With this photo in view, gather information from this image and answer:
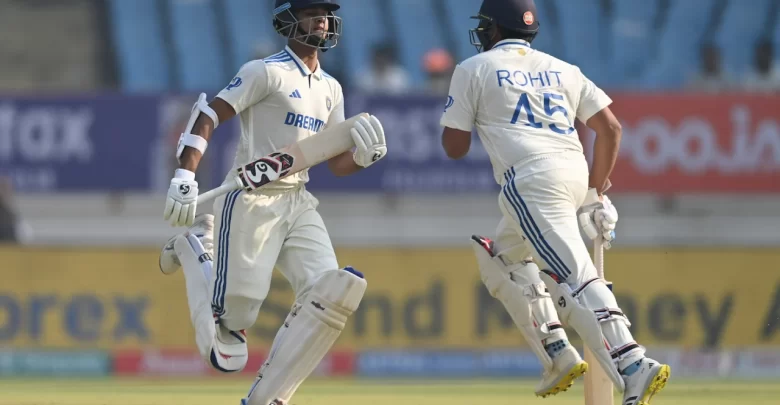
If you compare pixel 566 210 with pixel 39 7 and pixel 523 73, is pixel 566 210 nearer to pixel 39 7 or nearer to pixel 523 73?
pixel 523 73

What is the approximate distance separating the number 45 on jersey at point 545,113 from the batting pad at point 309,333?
806 mm

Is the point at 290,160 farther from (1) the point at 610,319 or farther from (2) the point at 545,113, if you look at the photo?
(1) the point at 610,319

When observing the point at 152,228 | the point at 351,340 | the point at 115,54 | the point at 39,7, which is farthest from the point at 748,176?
the point at 39,7

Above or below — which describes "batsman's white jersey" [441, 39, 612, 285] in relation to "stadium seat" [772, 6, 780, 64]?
above

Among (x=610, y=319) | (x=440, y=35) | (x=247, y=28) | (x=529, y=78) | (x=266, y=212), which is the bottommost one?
(x=440, y=35)

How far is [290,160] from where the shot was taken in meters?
4.80

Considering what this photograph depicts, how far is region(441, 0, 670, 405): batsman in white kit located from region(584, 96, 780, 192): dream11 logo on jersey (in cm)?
495

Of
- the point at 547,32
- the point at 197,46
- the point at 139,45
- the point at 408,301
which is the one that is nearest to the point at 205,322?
the point at 408,301

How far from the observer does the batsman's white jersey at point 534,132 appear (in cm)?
471

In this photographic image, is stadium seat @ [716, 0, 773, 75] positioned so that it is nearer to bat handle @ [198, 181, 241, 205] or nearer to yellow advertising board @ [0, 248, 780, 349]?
yellow advertising board @ [0, 248, 780, 349]

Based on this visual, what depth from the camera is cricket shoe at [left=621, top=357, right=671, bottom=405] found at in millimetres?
4395

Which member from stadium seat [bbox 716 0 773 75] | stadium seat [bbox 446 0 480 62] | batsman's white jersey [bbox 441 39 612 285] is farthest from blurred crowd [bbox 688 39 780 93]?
batsman's white jersey [bbox 441 39 612 285]

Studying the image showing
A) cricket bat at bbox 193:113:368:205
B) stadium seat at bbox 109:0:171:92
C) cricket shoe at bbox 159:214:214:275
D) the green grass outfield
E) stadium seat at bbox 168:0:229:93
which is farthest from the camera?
stadium seat at bbox 168:0:229:93

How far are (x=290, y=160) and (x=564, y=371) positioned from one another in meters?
1.22
